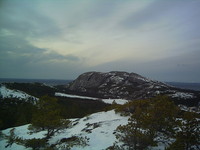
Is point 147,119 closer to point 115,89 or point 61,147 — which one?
point 61,147

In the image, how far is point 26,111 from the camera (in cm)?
6259

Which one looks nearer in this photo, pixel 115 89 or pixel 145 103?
pixel 145 103

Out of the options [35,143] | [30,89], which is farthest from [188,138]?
[30,89]

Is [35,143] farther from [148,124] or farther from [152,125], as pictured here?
[152,125]

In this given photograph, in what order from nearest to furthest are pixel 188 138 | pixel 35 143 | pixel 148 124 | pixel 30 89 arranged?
pixel 188 138, pixel 148 124, pixel 35 143, pixel 30 89

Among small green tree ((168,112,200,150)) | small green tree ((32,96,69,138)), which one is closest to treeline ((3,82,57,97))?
small green tree ((32,96,69,138))

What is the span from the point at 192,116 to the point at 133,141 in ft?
20.7

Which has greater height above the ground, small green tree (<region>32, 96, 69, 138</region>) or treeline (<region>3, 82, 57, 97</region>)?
small green tree (<region>32, 96, 69, 138</region>)

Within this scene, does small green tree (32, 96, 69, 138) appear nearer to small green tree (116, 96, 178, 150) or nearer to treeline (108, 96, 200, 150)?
treeline (108, 96, 200, 150)

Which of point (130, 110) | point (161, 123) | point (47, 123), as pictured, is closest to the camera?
point (161, 123)

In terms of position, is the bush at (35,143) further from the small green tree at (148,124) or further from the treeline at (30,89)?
the treeline at (30,89)

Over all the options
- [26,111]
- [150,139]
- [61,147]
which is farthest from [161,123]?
[26,111]

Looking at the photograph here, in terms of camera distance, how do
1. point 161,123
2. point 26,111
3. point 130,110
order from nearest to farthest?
point 161,123 → point 130,110 → point 26,111

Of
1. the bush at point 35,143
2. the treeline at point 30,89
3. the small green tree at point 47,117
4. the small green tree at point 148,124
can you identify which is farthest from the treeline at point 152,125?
the treeline at point 30,89
